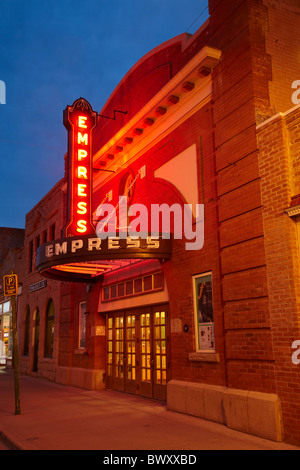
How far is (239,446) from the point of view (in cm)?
695

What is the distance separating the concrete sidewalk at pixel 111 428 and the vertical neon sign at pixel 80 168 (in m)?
4.95

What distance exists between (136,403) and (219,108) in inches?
309

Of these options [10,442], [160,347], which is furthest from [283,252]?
[10,442]

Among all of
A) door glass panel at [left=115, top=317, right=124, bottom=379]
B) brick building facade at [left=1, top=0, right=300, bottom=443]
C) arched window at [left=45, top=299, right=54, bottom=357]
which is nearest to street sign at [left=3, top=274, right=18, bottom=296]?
brick building facade at [left=1, top=0, right=300, bottom=443]

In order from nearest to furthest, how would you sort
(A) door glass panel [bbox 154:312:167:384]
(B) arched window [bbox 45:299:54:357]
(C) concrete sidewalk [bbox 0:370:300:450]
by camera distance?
(C) concrete sidewalk [bbox 0:370:300:450]
(A) door glass panel [bbox 154:312:167:384]
(B) arched window [bbox 45:299:54:357]

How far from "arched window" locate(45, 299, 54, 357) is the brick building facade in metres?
5.58

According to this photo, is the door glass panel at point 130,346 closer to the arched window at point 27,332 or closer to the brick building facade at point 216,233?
the brick building facade at point 216,233

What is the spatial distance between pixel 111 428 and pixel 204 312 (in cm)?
320

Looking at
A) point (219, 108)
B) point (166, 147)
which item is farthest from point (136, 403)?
point (219, 108)

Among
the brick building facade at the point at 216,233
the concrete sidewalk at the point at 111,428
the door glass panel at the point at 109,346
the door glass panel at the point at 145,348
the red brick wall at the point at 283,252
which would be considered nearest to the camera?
the concrete sidewalk at the point at 111,428

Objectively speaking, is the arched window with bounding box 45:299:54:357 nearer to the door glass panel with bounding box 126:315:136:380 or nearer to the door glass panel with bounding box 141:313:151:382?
the door glass panel with bounding box 126:315:136:380

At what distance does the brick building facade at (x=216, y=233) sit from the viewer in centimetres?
771

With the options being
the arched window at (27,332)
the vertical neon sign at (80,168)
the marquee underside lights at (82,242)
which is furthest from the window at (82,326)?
the arched window at (27,332)

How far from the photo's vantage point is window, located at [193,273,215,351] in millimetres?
9648
